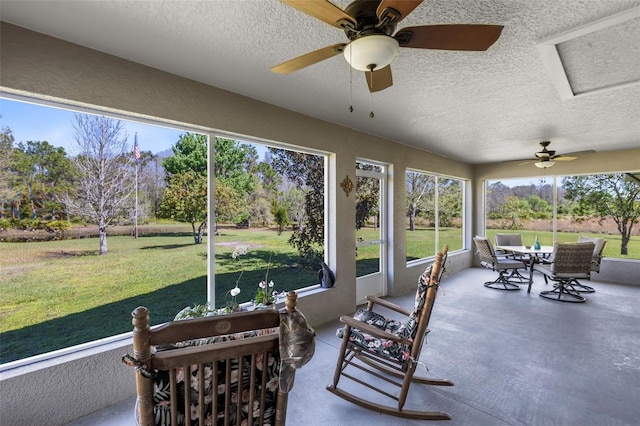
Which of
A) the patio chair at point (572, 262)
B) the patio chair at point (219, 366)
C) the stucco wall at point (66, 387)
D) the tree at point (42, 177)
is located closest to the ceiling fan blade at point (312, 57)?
the patio chair at point (219, 366)

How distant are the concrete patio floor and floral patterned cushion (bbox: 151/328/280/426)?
100 centimetres

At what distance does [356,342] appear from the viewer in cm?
220

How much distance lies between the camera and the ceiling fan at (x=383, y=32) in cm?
120

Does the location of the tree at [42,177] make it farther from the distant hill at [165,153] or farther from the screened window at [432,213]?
the screened window at [432,213]

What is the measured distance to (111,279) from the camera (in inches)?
104

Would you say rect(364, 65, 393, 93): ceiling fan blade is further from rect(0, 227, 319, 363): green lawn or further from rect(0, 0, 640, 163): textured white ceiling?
rect(0, 227, 319, 363): green lawn

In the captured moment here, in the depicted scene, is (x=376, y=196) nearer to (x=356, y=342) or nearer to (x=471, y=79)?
(x=471, y=79)

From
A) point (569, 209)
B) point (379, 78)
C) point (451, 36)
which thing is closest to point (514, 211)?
point (569, 209)

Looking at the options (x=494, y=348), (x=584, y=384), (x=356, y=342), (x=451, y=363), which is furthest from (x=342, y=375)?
(x=584, y=384)

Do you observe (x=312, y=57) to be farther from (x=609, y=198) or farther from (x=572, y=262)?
(x=609, y=198)

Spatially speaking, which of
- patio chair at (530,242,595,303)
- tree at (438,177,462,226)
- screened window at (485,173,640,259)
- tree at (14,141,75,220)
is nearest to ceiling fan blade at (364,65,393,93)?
tree at (14,141,75,220)

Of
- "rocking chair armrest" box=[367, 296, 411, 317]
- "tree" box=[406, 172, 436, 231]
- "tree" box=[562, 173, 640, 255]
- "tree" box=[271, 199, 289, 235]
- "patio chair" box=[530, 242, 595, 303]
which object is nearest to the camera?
"rocking chair armrest" box=[367, 296, 411, 317]

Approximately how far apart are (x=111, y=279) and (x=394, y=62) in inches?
120

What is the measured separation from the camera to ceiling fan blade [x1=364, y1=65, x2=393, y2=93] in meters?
1.71
